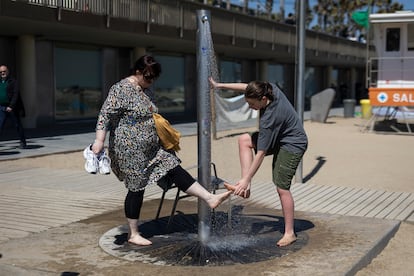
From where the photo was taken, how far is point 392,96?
57.4ft

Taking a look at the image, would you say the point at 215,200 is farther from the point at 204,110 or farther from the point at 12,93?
the point at 12,93

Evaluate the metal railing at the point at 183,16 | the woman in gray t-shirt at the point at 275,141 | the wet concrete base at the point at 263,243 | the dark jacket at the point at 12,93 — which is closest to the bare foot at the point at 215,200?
the woman in gray t-shirt at the point at 275,141

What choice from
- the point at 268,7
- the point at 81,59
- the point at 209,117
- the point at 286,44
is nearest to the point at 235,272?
the point at 209,117

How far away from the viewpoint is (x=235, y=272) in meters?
4.18

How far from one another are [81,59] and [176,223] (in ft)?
50.4

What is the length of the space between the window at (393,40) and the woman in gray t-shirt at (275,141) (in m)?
15.0

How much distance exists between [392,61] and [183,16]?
6970mm

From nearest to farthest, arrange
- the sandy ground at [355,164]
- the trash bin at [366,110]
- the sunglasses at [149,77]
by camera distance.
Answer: the sunglasses at [149,77], the sandy ground at [355,164], the trash bin at [366,110]

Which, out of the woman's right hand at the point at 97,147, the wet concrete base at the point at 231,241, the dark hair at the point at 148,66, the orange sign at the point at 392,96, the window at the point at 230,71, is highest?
the window at the point at 230,71

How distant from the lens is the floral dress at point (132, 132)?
4574mm

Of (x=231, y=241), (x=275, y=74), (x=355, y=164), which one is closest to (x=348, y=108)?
(x=275, y=74)

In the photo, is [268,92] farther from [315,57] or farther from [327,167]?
[315,57]

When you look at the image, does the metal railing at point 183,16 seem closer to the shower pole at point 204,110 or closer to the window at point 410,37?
the window at point 410,37

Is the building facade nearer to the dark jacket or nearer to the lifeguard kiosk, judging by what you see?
the dark jacket
